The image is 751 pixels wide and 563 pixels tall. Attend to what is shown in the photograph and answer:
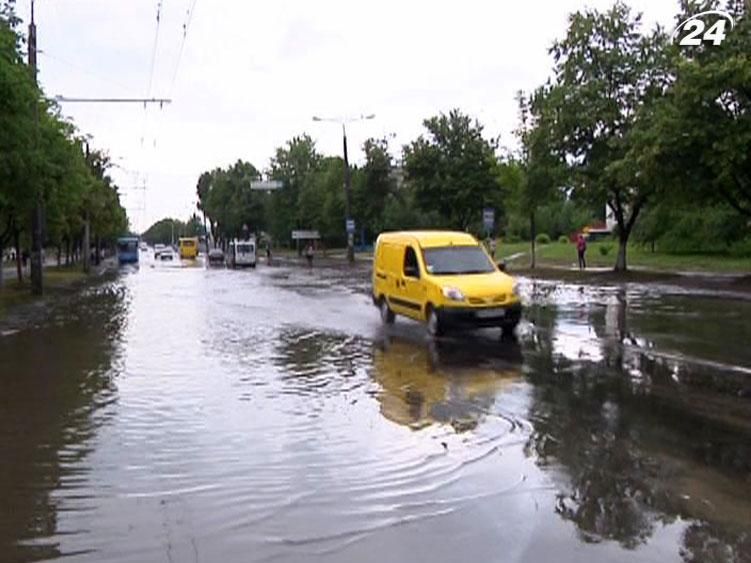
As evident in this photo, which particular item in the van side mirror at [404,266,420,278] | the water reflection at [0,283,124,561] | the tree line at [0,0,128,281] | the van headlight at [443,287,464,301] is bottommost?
the water reflection at [0,283,124,561]

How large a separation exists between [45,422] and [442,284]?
28.4 ft

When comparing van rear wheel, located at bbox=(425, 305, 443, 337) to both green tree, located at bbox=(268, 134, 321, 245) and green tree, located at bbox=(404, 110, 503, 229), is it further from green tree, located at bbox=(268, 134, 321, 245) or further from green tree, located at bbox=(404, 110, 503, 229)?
green tree, located at bbox=(268, 134, 321, 245)

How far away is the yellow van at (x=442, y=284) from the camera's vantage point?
16047 millimetres

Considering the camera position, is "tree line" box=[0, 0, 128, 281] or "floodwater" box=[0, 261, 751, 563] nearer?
"floodwater" box=[0, 261, 751, 563]

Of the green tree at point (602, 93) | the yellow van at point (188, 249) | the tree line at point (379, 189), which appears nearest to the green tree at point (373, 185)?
the tree line at point (379, 189)

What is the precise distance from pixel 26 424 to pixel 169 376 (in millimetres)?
3371

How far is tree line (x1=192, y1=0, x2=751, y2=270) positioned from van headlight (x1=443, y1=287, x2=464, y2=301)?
12.9m

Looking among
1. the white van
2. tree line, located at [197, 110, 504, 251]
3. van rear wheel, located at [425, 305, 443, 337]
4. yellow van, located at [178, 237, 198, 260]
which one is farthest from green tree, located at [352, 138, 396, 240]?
van rear wheel, located at [425, 305, 443, 337]

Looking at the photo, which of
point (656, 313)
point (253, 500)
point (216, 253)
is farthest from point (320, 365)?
point (216, 253)

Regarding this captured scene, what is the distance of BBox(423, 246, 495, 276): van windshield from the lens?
17.3 m

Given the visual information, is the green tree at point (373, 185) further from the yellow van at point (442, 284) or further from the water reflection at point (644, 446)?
the water reflection at point (644, 446)

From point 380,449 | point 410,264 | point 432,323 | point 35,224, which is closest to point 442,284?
point 432,323

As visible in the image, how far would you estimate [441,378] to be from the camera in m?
11.8

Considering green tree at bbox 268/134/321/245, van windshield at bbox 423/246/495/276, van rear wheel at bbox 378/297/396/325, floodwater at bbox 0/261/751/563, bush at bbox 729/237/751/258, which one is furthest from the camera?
green tree at bbox 268/134/321/245
